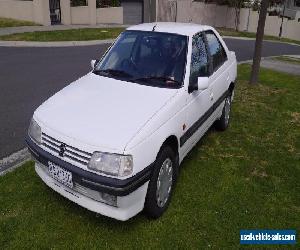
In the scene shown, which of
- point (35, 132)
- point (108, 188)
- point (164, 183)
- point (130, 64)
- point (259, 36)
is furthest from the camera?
point (259, 36)

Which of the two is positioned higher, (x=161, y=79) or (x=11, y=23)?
(x=161, y=79)

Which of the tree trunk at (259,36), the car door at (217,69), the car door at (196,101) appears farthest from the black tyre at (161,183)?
the tree trunk at (259,36)

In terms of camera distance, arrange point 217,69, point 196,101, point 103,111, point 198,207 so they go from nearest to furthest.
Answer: point 103,111 < point 198,207 < point 196,101 < point 217,69

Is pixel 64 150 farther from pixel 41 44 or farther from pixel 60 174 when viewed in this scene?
pixel 41 44

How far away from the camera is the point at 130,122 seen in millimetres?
3500

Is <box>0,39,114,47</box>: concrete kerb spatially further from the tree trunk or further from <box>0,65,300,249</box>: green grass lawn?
<box>0,65,300,249</box>: green grass lawn

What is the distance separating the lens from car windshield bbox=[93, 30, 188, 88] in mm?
4327

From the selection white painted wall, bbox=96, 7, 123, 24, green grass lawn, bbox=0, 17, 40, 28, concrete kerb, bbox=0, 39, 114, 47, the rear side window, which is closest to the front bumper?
the rear side window

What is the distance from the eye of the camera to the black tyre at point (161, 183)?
3631 millimetres

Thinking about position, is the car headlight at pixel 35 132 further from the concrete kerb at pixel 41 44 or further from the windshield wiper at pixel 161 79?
the concrete kerb at pixel 41 44

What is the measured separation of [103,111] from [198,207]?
163cm

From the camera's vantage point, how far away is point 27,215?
3885 millimetres

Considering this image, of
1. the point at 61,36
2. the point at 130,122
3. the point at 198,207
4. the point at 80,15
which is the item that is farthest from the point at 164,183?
the point at 80,15

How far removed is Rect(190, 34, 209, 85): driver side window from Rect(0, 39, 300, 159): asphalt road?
2.94 metres
